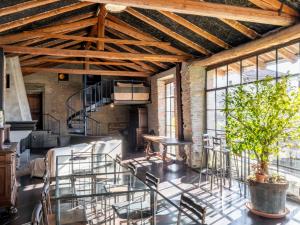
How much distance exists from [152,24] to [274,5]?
121 inches

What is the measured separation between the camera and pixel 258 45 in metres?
5.70

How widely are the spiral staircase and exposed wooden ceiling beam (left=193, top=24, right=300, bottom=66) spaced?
565cm

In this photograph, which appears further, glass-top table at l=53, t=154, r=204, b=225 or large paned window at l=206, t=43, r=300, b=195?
large paned window at l=206, t=43, r=300, b=195

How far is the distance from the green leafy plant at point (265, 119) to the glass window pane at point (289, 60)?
958mm

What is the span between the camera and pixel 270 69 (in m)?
5.88

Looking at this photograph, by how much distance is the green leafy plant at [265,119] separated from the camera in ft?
14.3

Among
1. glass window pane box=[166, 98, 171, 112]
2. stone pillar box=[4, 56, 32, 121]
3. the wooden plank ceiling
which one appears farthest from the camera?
glass window pane box=[166, 98, 171, 112]

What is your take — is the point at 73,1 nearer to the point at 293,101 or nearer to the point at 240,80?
the point at 240,80

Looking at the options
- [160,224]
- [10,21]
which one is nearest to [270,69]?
[160,224]

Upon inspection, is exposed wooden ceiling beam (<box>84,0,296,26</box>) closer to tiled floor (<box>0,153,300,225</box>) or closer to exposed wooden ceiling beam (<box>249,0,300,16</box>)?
exposed wooden ceiling beam (<box>249,0,300,16</box>)

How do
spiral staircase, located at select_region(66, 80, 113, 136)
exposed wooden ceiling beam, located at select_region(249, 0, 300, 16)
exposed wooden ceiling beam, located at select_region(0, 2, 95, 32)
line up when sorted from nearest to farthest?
exposed wooden ceiling beam, located at select_region(249, 0, 300, 16), exposed wooden ceiling beam, located at select_region(0, 2, 95, 32), spiral staircase, located at select_region(66, 80, 113, 136)

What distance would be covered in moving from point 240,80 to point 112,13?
151 inches

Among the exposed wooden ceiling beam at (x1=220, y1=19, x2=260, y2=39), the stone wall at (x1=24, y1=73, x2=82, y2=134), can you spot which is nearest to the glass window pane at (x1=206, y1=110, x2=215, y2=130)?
the exposed wooden ceiling beam at (x1=220, y1=19, x2=260, y2=39)

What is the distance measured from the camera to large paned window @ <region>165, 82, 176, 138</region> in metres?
10.5
